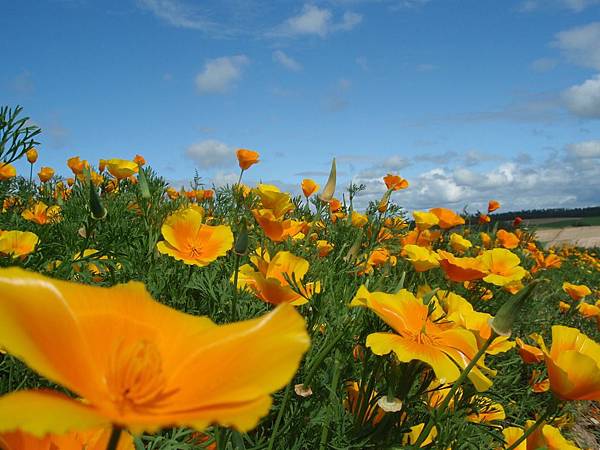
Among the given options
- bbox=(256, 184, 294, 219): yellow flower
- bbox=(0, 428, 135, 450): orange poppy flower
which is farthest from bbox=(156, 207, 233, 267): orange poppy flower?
bbox=(0, 428, 135, 450): orange poppy flower

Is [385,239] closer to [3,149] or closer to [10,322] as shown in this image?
[3,149]

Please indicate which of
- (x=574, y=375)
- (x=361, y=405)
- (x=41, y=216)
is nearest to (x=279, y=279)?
(x=361, y=405)

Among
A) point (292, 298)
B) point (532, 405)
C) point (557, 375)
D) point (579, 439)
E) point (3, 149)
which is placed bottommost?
point (579, 439)

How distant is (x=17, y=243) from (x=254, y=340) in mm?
1579

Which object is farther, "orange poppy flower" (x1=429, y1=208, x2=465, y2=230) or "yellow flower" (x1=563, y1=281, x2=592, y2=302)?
"yellow flower" (x1=563, y1=281, x2=592, y2=302)

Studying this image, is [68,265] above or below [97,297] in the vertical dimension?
below

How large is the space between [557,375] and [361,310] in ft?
1.73

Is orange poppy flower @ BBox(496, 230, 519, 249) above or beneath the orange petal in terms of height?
beneath

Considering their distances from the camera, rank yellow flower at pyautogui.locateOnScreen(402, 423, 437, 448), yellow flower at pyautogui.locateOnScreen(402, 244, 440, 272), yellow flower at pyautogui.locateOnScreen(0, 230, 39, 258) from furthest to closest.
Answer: yellow flower at pyautogui.locateOnScreen(402, 244, 440, 272), yellow flower at pyautogui.locateOnScreen(0, 230, 39, 258), yellow flower at pyautogui.locateOnScreen(402, 423, 437, 448)

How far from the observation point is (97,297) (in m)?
0.64

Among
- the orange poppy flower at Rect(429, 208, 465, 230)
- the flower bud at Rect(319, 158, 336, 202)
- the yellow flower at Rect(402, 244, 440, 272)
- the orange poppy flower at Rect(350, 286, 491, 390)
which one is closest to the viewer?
the orange poppy flower at Rect(350, 286, 491, 390)

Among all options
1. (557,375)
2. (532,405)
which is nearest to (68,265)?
(557,375)

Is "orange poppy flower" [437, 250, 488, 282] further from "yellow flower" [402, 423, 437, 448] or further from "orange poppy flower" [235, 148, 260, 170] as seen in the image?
"orange poppy flower" [235, 148, 260, 170]

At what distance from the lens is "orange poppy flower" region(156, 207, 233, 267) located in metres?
1.90
